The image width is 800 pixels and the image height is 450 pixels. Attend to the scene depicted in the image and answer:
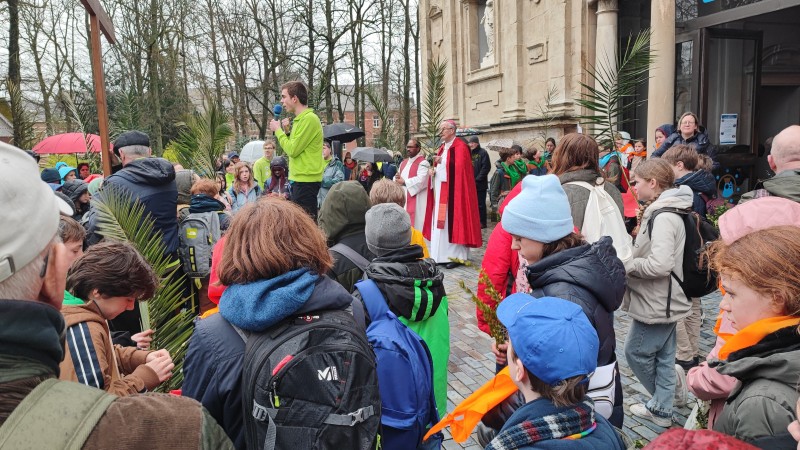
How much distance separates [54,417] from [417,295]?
1704 millimetres

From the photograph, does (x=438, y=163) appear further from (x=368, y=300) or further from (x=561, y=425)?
(x=561, y=425)

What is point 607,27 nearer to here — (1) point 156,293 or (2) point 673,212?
(2) point 673,212

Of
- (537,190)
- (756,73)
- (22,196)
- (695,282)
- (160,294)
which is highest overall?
(756,73)

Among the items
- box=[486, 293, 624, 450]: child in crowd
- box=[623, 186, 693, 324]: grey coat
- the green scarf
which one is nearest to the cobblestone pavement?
box=[623, 186, 693, 324]: grey coat

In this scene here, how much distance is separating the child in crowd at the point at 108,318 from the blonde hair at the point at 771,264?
6.83 feet

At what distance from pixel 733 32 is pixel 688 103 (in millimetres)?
1504

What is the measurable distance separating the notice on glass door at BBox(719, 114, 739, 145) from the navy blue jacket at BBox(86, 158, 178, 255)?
10.2 metres

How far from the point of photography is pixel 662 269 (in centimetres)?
346

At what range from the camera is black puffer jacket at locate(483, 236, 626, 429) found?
2.37 meters

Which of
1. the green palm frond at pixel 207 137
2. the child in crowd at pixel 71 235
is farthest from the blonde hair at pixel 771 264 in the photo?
the green palm frond at pixel 207 137

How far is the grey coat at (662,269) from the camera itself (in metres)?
3.49

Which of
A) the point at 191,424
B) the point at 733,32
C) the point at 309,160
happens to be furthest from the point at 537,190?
the point at 733,32

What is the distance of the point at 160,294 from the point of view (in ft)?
9.36

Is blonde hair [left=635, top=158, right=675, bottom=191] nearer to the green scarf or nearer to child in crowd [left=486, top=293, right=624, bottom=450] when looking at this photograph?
child in crowd [left=486, top=293, right=624, bottom=450]
